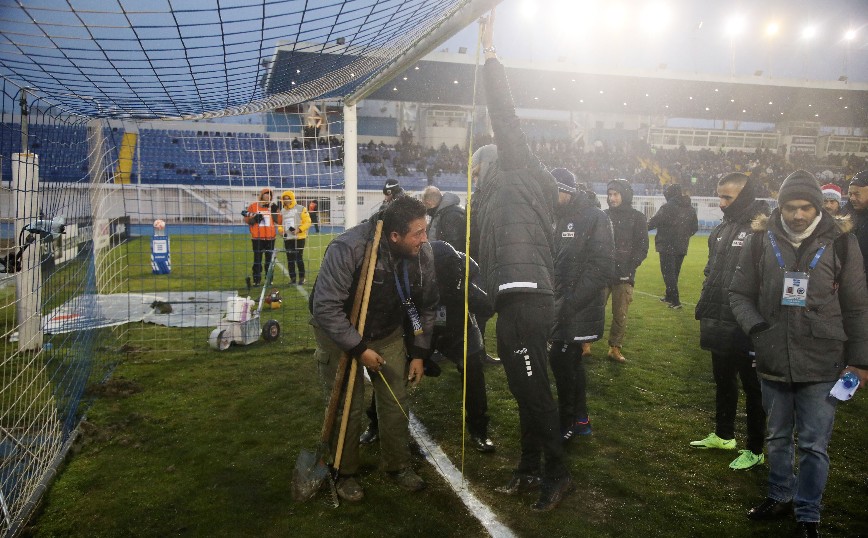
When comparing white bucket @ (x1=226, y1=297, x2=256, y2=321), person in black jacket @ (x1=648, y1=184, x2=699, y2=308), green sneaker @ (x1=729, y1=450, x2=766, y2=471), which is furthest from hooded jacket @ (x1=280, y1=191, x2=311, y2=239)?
green sneaker @ (x1=729, y1=450, x2=766, y2=471)

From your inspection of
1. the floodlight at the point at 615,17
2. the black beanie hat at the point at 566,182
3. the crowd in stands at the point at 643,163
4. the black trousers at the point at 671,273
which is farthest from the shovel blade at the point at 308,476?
the floodlight at the point at 615,17

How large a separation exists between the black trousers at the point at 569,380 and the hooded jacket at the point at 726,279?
92cm

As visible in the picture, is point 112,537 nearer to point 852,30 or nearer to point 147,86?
point 147,86

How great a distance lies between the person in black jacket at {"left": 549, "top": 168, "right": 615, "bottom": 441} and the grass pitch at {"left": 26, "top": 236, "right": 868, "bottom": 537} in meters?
0.39

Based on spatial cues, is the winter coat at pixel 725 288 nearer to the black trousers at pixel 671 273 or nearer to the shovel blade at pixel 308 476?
the shovel blade at pixel 308 476

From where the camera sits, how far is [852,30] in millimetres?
38812

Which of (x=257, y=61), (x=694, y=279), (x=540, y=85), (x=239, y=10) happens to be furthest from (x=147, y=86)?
(x=540, y=85)

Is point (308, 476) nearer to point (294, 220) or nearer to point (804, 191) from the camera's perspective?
point (804, 191)

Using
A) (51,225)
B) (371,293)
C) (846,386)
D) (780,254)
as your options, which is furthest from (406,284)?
(51,225)

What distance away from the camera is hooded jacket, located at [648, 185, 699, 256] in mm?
9367

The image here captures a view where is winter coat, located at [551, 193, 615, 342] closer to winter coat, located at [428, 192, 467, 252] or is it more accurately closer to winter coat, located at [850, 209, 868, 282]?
winter coat, located at [428, 192, 467, 252]

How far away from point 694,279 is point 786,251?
1142cm

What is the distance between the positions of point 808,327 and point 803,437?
1.99ft

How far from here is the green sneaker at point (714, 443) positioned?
4.11 m
